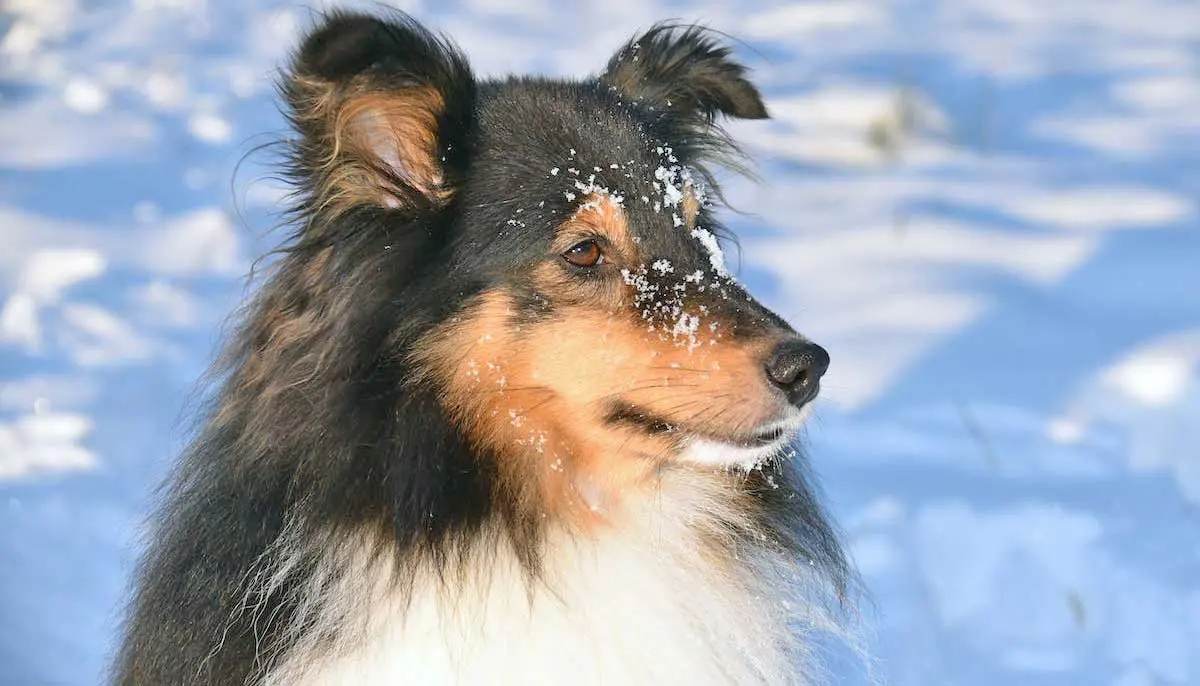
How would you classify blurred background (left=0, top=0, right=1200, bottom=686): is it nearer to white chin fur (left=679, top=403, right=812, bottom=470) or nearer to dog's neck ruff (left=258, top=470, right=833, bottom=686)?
dog's neck ruff (left=258, top=470, right=833, bottom=686)

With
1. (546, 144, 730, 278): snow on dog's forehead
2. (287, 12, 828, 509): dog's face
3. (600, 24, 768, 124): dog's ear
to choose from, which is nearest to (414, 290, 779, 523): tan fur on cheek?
(287, 12, 828, 509): dog's face

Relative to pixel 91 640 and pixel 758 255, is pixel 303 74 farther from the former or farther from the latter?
pixel 758 255

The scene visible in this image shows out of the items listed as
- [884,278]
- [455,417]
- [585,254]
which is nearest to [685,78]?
[585,254]

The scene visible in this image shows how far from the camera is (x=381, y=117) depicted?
295 centimetres

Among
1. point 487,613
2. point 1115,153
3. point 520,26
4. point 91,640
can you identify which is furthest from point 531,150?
point 520,26

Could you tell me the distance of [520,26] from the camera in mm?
9125

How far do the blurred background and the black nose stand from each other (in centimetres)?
129

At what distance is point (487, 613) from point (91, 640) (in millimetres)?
2084

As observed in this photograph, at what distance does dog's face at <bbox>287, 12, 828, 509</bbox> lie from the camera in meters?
2.91

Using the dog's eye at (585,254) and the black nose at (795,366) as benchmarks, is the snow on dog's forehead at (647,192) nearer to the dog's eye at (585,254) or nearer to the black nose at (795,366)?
the dog's eye at (585,254)

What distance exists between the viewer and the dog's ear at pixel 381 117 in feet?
9.07

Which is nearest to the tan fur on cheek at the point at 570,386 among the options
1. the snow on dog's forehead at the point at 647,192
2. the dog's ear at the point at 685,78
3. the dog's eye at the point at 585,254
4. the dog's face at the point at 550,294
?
the dog's face at the point at 550,294

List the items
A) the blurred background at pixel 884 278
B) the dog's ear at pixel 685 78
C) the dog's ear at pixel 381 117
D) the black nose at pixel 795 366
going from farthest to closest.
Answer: the blurred background at pixel 884 278
the dog's ear at pixel 685 78
the black nose at pixel 795 366
the dog's ear at pixel 381 117

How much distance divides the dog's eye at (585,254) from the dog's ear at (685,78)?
64cm
